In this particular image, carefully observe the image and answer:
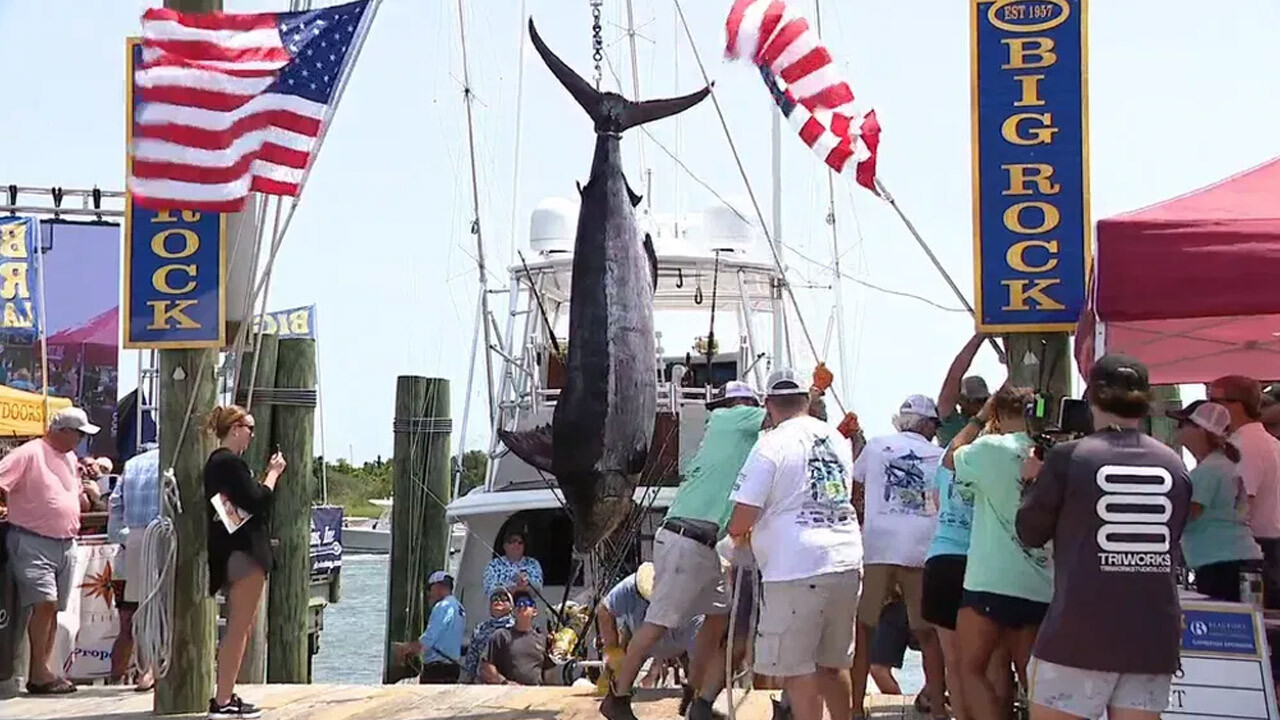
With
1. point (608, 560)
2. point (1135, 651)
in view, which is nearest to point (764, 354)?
point (608, 560)

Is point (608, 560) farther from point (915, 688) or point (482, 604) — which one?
point (915, 688)

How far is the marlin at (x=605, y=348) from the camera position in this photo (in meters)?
5.96

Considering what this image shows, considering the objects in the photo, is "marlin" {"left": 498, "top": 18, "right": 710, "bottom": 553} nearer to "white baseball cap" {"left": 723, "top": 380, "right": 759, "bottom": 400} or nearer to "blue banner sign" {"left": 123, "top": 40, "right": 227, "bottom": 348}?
"white baseball cap" {"left": 723, "top": 380, "right": 759, "bottom": 400}

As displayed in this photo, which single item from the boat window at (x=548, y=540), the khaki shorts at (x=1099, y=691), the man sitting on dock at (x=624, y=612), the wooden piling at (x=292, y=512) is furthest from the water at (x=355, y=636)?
the khaki shorts at (x=1099, y=691)

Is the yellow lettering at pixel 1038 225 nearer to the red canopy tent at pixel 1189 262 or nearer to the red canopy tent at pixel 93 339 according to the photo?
the red canopy tent at pixel 1189 262

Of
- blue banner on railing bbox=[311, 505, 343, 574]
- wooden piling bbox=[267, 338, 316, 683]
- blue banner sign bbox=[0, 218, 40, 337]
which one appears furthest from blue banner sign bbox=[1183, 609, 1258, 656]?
blue banner on railing bbox=[311, 505, 343, 574]

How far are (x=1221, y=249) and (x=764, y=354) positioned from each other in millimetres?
6922

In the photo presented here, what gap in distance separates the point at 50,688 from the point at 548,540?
443 centimetres

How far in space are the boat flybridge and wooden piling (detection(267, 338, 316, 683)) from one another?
6.03 ft

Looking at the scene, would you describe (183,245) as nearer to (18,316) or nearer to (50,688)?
(50,688)

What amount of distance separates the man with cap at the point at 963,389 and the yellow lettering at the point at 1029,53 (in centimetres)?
92

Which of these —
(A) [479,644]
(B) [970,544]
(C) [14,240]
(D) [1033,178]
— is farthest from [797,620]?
(C) [14,240]

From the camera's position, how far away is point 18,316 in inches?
544

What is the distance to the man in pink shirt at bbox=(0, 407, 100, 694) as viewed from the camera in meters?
6.95
